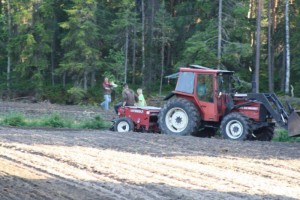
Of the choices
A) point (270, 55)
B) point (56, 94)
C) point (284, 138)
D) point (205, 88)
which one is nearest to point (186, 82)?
point (205, 88)

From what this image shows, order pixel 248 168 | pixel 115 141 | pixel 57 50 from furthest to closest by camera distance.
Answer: pixel 57 50 → pixel 115 141 → pixel 248 168

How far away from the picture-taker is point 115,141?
15.3m

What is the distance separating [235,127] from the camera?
1702 centimetres

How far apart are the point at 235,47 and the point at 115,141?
2218 cm

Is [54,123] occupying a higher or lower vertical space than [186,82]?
lower

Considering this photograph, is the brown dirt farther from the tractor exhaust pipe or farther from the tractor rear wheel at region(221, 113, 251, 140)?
the tractor rear wheel at region(221, 113, 251, 140)

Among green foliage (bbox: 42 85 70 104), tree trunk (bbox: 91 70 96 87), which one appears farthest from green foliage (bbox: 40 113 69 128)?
tree trunk (bbox: 91 70 96 87)

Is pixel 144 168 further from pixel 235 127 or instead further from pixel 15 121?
pixel 15 121

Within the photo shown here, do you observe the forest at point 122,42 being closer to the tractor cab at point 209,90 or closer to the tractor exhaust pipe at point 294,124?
the tractor cab at point 209,90

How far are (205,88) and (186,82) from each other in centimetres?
63

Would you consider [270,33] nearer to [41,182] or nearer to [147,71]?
[147,71]

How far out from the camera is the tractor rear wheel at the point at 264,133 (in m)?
17.9

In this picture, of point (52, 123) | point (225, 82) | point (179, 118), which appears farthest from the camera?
point (52, 123)

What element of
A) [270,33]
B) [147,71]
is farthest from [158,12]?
[270,33]
